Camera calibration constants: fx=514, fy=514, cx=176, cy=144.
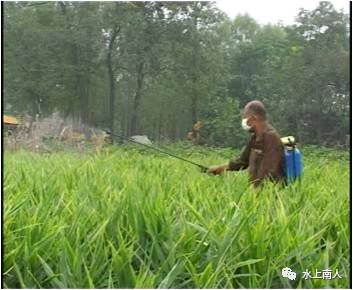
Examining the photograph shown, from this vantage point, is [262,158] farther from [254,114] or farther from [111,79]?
[111,79]

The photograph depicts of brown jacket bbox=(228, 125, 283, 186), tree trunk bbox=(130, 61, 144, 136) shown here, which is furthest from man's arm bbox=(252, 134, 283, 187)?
tree trunk bbox=(130, 61, 144, 136)

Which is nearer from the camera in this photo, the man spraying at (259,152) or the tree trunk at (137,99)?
the man spraying at (259,152)

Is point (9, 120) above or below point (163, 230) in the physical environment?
above

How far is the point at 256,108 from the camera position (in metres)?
1.51

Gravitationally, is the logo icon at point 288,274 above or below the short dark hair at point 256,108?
below

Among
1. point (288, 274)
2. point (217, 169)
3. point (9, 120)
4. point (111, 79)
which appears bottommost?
point (288, 274)

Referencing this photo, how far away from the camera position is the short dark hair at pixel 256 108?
1508 millimetres

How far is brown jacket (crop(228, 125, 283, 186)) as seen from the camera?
1678mm

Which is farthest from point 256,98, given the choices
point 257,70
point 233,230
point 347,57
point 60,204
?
point 60,204

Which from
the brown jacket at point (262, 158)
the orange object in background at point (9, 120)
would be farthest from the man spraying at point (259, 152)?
the orange object in background at point (9, 120)

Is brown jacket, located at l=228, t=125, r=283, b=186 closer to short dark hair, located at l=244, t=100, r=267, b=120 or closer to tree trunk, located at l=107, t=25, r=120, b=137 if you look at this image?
short dark hair, located at l=244, t=100, r=267, b=120

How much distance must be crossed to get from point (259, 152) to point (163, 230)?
629 mm

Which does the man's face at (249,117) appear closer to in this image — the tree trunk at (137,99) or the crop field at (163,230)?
the crop field at (163,230)

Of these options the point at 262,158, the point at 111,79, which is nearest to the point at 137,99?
the point at 111,79
